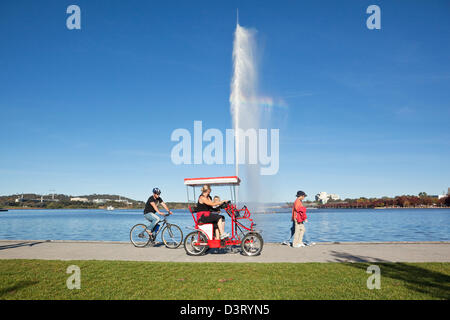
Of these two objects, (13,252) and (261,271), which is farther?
(13,252)

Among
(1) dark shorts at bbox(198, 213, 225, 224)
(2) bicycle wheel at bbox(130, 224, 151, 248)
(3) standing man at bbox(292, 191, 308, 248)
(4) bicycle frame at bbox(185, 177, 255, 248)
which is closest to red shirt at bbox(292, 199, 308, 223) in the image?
(3) standing man at bbox(292, 191, 308, 248)

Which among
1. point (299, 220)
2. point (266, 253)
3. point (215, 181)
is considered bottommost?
point (266, 253)

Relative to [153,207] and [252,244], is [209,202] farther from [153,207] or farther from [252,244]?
[153,207]

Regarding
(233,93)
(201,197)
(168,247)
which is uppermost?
(233,93)

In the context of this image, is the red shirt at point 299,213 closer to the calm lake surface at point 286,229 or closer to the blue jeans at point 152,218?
the calm lake surface at point 286,229

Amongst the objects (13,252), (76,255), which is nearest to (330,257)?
(76,255)

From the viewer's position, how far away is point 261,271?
26.4 feet

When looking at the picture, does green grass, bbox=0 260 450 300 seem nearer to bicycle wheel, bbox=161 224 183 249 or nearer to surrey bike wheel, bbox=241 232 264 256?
surrey bike wheel, bbox=241 232 264 256

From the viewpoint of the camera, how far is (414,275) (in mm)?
7473

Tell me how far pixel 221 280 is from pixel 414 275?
430 centimetres

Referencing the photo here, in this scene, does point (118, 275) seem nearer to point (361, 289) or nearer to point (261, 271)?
point (261, 271)

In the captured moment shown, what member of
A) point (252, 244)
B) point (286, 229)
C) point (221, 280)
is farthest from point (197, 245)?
point (286, 229)
